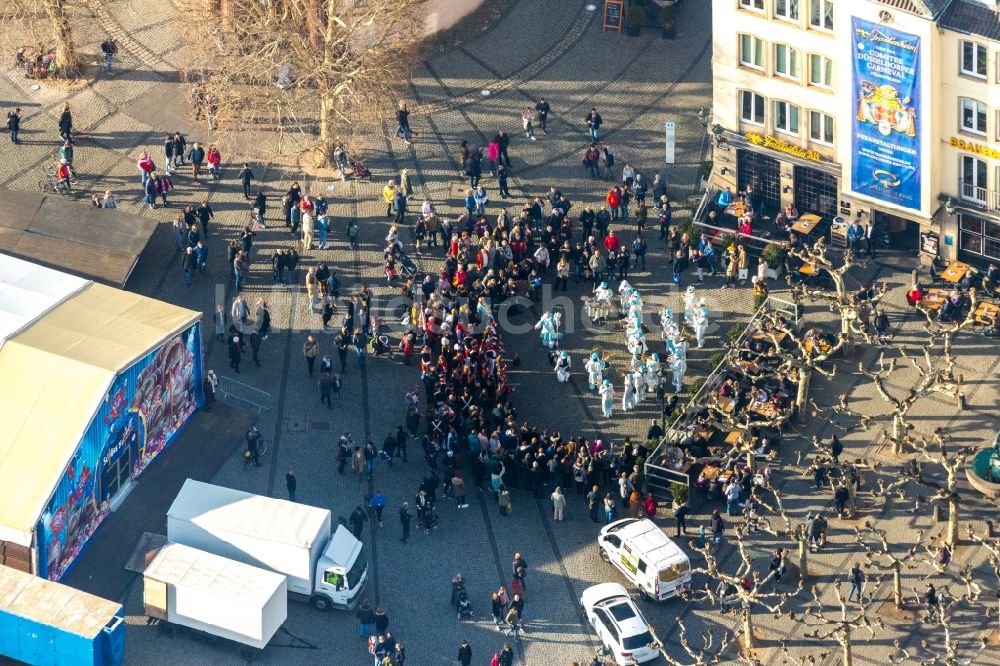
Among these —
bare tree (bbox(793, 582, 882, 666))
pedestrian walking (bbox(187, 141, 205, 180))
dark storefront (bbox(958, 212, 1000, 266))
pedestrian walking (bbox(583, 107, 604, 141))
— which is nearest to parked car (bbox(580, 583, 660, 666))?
bare tree (bbox(793, 582, 882, 666))

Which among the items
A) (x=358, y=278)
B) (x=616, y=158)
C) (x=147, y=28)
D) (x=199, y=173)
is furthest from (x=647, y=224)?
(x=147, y=28)

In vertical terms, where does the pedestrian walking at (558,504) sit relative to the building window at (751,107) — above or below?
below

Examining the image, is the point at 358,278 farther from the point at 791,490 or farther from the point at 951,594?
the point at 951,594

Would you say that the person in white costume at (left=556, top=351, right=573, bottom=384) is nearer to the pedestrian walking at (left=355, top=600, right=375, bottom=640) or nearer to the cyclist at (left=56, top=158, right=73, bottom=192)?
the pedestrian walking at (left=355, top=600, right=375, bottom=640)

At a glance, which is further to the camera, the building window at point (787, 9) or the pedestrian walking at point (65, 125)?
the pedestrian walking at point (65, 125)

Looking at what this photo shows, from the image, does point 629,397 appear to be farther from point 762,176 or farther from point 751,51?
point 751,51

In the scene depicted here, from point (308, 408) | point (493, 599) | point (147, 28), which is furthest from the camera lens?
point (147, 28)

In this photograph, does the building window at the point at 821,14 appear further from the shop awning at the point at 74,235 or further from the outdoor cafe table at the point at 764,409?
the shop awning at the point at 74,235

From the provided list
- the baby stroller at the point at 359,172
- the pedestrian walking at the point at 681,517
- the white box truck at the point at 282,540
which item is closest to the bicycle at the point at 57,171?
the baby stroller at the point at 359,172
